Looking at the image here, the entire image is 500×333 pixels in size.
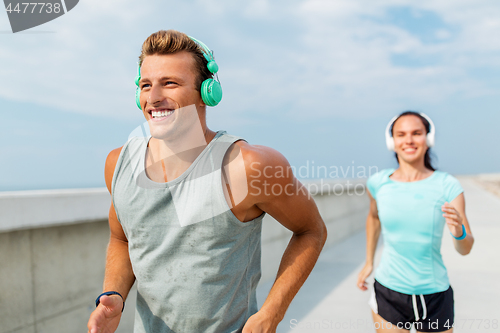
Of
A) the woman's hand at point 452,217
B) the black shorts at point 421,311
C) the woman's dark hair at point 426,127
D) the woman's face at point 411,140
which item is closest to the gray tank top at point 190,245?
the woman's hand at point 452,217

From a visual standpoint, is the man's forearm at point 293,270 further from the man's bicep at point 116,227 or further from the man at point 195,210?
the man's bicep at point 116,227

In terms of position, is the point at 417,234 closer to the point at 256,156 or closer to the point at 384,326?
the point at 384,326

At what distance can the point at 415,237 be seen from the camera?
2.75 metres

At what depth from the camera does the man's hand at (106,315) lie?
1482 millimetres

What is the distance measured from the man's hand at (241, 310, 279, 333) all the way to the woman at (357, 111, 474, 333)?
5.36ft

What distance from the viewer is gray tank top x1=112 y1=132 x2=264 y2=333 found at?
4.80ft

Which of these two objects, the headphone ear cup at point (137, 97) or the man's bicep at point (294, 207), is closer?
the man's bicep at point (294, 207)

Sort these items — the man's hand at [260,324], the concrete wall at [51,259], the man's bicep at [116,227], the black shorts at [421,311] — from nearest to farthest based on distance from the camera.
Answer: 1. the man's hand at [260,324]
2. the man's bicep at [116,227]
3. the black shorts at [421,311]
4. the concrete wall at [51,259]

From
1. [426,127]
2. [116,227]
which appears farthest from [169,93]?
[426,127]

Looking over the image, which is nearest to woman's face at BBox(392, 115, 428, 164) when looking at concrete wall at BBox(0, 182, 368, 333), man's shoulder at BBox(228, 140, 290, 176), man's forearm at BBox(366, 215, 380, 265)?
man's forearm at BBox(366, 215, 380, 265)

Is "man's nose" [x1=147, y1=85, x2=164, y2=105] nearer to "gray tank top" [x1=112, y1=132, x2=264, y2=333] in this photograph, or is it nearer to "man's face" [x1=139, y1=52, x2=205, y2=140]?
"man's face" [x1=139, y1=52, x2=205, y2=140]

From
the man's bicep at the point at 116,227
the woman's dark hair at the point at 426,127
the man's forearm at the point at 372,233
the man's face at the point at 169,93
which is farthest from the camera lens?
the man's forearm at the point at 372,233

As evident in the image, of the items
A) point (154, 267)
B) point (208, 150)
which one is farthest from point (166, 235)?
point (208, 150)

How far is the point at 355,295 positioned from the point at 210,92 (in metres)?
4.98
